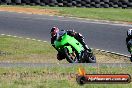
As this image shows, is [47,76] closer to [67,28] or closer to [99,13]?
[67,28]

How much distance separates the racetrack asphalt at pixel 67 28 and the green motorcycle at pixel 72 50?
18.7 feet

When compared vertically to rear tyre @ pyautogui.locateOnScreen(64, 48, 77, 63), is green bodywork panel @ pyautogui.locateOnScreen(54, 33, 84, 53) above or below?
above

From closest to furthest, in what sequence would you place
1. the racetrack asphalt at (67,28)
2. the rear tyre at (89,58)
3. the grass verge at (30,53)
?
the rear tyre at (89,58), the grass verge at (30,53), the racetrack asphalt at (67,28)

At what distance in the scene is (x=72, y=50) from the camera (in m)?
12.1

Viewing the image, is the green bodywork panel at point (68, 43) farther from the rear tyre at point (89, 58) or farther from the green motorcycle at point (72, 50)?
the rear tyre at point (89, 58)

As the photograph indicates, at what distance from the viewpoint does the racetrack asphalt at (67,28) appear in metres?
19.6

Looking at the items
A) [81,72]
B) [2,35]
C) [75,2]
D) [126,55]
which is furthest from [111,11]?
[81,72]

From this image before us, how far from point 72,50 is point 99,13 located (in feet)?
53.3

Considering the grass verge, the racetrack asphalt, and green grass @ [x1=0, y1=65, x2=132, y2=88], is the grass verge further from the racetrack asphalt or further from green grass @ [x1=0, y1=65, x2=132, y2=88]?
green grass @ [x1=0, y1=65, x2=132, y2=88]

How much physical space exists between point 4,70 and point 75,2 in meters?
20.7

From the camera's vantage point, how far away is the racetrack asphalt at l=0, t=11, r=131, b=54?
19594 mm

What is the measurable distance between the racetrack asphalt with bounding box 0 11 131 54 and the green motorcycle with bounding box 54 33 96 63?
18.7 ft

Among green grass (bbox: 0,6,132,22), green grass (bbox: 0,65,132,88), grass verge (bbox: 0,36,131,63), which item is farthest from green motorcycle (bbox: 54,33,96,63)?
green grass (bbox: 0,6,132,22)

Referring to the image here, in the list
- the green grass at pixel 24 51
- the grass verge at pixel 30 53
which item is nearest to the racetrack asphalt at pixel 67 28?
the grass verge at pixel 30 53
